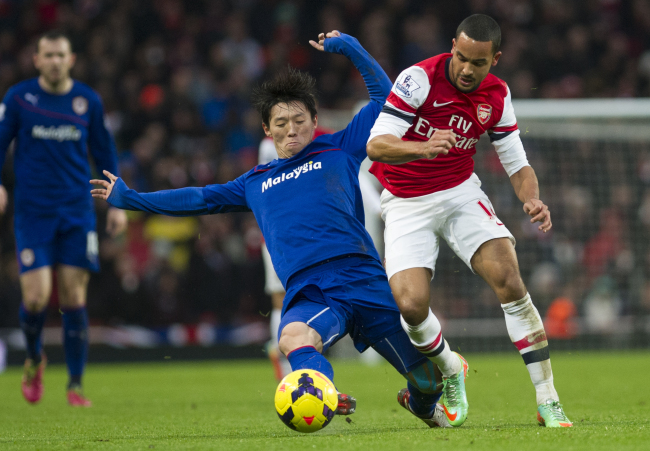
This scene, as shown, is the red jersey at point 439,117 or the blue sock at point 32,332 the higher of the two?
the red jersey at point 439,117

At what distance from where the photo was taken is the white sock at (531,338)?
4562 millimetres

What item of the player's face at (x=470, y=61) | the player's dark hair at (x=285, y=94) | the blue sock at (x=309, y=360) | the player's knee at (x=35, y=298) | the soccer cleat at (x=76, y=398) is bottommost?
the soccer cleat at (x=76, y=398)

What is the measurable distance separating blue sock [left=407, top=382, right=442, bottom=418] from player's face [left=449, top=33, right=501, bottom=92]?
5.45 feet

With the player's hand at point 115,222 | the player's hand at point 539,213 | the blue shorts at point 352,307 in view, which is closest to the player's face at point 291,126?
the blue shorts at point 352,307

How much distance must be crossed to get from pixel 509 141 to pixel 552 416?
5.03 ft

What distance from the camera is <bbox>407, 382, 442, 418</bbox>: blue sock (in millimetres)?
4625

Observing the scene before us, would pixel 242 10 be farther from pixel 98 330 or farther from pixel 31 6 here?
pixel 98 330

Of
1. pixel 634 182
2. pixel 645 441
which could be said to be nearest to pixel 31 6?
pixel 634 182

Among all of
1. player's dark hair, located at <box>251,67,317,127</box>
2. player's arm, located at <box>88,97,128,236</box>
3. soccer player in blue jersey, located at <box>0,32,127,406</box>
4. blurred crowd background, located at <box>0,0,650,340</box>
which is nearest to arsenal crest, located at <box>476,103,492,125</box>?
player's dark hair, located at <box>251,67,317,127</box>

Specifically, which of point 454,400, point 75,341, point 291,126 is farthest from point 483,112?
point 75,341

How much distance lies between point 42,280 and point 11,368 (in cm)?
533

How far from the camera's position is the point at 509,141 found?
15.9 ft

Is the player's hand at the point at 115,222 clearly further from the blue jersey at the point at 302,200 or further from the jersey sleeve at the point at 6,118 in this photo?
the blue jersey at the point at 302,200

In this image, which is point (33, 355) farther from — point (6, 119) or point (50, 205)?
point (6, 119)
